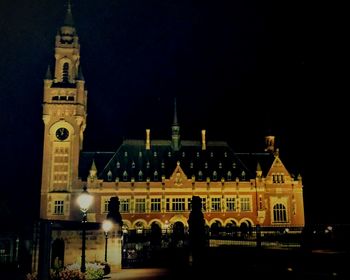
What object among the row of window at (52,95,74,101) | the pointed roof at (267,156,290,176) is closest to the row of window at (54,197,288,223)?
the pointed roof at (267,156,290,176)

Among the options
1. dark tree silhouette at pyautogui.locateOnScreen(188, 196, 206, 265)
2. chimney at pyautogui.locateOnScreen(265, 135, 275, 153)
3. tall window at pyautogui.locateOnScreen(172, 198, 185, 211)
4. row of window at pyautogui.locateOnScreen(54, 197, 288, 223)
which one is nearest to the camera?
dark tree silhouette at pyautogui.locateOnScreen(188, 196, 206, 265)

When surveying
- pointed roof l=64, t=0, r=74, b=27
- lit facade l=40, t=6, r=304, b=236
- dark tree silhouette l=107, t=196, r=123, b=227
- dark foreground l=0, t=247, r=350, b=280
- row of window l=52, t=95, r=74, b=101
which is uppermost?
pointed roof l=64, t=0, r=74, b=27

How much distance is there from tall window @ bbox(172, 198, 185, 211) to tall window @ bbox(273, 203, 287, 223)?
50.1ft

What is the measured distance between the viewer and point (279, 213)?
6944 cm

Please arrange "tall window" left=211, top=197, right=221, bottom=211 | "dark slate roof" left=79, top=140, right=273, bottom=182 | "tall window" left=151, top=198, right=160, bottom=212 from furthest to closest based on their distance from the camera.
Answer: "dark slate roof" left=79, top=140, right=273, bottom=182, "tall window" left=211, top=197, right=221, bottom=211, "tall window" left=151, top=198, right=160, bottom=212

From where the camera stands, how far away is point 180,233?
4219cm

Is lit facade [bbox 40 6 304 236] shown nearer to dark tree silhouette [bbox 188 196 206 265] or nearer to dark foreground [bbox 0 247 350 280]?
dark foreground [bbox 0 247 350 280]

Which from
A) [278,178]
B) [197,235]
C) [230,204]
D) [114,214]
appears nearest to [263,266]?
[197,235]

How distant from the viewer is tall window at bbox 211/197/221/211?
225 feet

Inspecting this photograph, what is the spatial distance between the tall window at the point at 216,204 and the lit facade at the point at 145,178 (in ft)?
0.54

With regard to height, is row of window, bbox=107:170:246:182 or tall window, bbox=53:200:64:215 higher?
A: row of window, bbox=107:170:246:182

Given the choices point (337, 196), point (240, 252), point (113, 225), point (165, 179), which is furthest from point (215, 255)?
point (337, 196)

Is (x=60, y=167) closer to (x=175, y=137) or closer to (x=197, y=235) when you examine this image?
(x=175, y=137)

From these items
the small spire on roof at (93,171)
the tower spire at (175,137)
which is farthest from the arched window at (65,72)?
the tower spire at (175,137)
